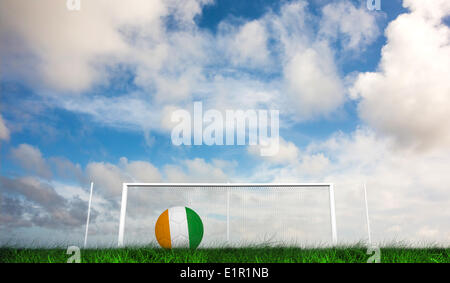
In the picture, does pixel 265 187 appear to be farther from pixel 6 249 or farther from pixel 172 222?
pixel 6 249

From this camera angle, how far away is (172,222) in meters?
6.86

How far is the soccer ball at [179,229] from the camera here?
6.72m

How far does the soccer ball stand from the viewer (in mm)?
6723

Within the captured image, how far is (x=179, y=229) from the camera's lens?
6.80 meters

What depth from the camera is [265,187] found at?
9.40 m
